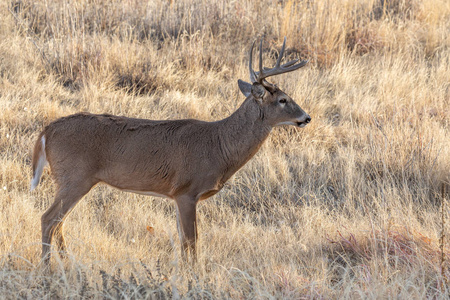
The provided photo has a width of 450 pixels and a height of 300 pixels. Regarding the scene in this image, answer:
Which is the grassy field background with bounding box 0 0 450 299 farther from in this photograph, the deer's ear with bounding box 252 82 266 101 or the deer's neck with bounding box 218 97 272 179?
the deer's ear with bounding box 252 82 266 101

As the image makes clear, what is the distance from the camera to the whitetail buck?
505cm

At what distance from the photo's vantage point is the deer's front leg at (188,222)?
5.18 meters

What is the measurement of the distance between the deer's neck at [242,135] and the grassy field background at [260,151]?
0.76 meters

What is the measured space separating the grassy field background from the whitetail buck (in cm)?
48

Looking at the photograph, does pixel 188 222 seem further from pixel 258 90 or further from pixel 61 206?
pixel 258 90

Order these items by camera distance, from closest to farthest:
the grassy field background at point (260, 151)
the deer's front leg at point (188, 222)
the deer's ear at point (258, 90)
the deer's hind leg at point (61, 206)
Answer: the grassy field background at point (260, 151) < the deer's hind leg at point (61, 206) < the deer's front leg at point (188, 222) < the deer's ear at point (258, 90)

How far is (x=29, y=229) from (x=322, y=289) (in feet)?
9.05

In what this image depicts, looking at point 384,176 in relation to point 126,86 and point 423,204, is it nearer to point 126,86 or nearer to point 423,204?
point 423,204

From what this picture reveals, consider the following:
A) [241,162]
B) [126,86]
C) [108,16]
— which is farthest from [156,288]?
[108,16]

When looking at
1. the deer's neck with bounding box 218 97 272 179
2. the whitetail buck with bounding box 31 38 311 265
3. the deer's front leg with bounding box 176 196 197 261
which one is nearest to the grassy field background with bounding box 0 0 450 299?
the deer's front leg with bounding box 176 196 197 261

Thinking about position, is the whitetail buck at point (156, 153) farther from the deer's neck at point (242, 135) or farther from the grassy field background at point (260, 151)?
the grassy field background at point (260, 151)

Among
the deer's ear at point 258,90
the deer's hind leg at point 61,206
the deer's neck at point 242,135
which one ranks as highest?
the deer's ear at point 258,90

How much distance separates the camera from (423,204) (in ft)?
20.4

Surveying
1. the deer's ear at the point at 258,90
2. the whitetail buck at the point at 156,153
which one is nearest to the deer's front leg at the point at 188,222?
the whitetail buck at the point at 156,153
